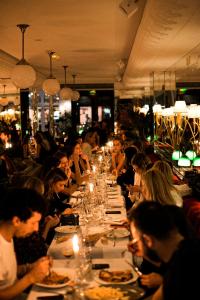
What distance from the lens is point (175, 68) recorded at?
894 centimetres

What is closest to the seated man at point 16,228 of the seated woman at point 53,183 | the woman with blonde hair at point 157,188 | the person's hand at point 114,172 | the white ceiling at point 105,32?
→ the woman with blonde hair at point 157,188

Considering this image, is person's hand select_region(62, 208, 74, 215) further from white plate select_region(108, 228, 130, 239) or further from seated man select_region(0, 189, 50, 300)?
seated man select_region(0, 189, 50, 300)

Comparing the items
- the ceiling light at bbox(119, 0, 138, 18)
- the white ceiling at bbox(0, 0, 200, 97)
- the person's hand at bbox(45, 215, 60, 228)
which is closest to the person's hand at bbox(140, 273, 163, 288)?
the person's hand at bbox(45, 215, 60, 228)

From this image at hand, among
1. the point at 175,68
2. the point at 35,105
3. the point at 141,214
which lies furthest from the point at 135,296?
the point at 35,105

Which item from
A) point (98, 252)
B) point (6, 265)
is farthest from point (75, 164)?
point (6, 265)

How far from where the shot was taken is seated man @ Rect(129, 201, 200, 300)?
1.81 meters

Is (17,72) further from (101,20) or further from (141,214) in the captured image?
(141,214)

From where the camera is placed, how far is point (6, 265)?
258 centimetres

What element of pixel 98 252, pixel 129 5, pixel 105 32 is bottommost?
pixel 98 252

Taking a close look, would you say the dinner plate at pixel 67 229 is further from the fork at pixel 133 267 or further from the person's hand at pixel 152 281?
the person's hand at pixel 152 281

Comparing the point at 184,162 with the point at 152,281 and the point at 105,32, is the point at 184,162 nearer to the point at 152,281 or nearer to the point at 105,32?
the point at 105,32

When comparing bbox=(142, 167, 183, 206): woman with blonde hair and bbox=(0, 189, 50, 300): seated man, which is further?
bbox=(142, 167, 183, 206): woman with blonde hair

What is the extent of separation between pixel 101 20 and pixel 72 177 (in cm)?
243

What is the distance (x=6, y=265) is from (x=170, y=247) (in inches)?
41.5
